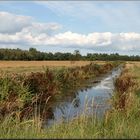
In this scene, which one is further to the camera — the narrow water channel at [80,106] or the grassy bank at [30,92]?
the grassy bank at [30,92]

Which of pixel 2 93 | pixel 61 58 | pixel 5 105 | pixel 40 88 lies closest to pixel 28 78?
pixel 40 88

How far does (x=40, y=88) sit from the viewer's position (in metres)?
24.5

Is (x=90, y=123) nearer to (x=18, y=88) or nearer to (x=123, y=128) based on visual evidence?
(x=123, y=128)

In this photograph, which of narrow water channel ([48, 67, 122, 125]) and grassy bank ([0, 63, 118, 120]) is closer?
narrow water channel ([48, 67, 122, 125])

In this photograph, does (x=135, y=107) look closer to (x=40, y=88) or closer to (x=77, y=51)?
(x=40, y=88)

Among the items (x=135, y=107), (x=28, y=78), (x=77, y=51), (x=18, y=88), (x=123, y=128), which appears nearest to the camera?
(x=123, y=128)

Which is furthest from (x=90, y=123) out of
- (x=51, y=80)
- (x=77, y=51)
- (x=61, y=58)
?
(x=61, y=58)

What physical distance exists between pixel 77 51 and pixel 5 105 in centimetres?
7221

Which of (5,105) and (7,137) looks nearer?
(7,137)

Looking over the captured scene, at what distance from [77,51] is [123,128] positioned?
3074 inches

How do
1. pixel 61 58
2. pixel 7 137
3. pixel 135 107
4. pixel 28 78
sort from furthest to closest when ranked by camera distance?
pixel 61 58 < pixel 28 78 < pixel 135 107 < pixel 7 137

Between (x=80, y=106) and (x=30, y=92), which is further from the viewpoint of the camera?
(x=30, y=92)

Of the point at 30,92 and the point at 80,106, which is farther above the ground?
the point at 30,92

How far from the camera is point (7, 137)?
24.3 feet
